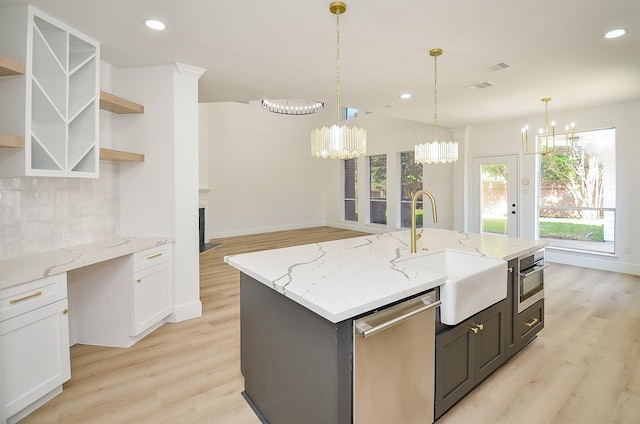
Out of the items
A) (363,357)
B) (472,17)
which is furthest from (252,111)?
(363,357)

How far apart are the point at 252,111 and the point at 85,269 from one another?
6.91 meters

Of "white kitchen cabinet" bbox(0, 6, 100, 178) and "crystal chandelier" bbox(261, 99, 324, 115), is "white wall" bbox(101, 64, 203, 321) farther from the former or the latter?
"crystal chandelier" bbox(261, 99, 324, 115)

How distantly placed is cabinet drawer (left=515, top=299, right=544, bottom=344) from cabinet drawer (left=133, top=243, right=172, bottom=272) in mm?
2996

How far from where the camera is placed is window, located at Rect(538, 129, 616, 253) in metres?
5.14

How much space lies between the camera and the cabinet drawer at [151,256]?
103 inches

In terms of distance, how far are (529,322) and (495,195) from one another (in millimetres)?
4477

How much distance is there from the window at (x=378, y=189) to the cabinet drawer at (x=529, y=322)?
6.32 metres

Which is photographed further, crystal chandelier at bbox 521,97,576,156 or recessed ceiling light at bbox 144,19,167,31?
crystal chandelier at bbox 521,97,576,156

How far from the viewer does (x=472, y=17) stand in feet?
7.79

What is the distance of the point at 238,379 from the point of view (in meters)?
2.20

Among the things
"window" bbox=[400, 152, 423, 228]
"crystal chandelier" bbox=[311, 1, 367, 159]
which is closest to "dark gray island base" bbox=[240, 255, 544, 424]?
"crystal chandelier" bbox=[311, 1, 367, 159]

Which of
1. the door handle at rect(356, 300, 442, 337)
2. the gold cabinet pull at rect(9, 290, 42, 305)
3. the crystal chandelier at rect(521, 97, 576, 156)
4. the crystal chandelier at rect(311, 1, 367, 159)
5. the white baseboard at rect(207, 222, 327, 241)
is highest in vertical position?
the crystal chandelier at rect(521, 97, 576, 156)

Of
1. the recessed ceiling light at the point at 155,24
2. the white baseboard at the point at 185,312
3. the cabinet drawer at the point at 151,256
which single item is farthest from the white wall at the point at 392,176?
the recessed ceiling light at the point at 155,24

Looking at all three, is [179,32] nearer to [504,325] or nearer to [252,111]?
Result: [504,325]
